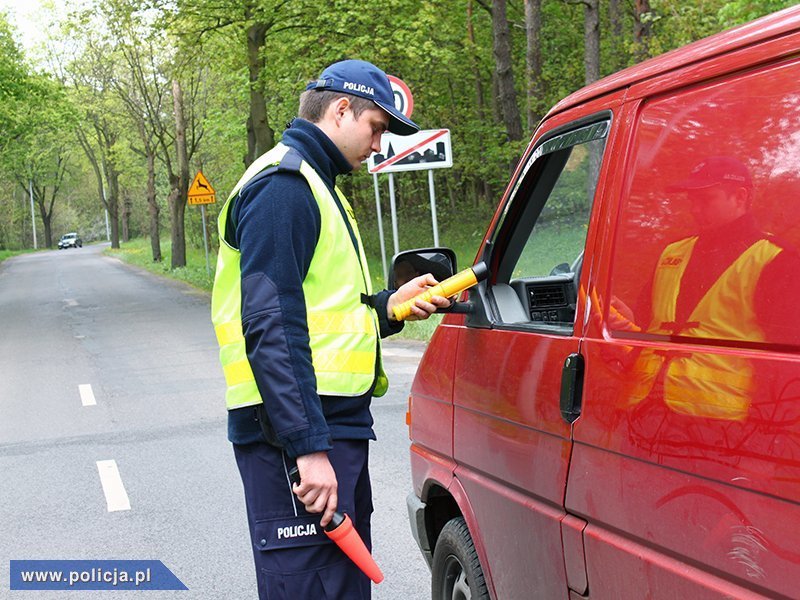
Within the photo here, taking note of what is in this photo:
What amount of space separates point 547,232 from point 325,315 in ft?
3.35

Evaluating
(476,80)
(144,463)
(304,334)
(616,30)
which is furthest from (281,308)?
(476,80)

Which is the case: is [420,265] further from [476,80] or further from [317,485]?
[476,80]

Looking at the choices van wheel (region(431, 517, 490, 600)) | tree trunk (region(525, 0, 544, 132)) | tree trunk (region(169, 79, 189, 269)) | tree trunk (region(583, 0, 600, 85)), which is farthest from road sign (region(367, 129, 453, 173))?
tree trunk (region(169, 79, 189, 269))

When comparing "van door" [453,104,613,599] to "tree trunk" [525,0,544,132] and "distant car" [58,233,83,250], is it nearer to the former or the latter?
"tree trunk" [525,0,544,132]

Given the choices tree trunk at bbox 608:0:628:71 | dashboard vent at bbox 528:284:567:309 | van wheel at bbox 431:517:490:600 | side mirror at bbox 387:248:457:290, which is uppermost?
tree trunk at bbox 608:0:628:71

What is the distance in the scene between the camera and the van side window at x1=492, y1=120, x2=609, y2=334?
3215 millimetres

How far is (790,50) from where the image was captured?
1.97 meters

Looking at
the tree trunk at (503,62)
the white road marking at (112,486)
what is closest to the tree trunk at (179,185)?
the tree trunk at (503,62)

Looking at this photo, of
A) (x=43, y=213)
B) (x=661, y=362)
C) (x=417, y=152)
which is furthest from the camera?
(x=43, y=213)

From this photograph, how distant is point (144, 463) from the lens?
26.2ft

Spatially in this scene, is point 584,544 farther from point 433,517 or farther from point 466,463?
point 433,517

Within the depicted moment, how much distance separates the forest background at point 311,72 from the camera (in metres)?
23.0

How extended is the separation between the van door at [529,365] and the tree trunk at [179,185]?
35.1m

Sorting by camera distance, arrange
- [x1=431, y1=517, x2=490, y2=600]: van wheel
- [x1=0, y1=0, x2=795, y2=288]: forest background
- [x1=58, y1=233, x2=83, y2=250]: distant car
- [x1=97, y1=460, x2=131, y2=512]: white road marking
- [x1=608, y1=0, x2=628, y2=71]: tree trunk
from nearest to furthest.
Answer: [x1=431, y1=517, x2=490, y2=600]: van wheel → [x1=97, y1=460, x2=131, y2=512]: white road marking → [x1=0, y1=0, x2=795, y2=288]: forest background → [x1=608, y1=0, x2=628, y2=71]: tree trunk → [x1=58, y1=233, x2=83, y2=250]: distant car
